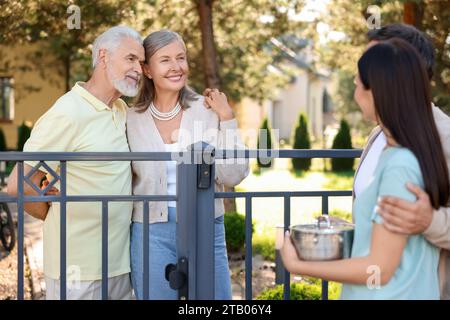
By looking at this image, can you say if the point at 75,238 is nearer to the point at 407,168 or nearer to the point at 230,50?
the point at 407,168

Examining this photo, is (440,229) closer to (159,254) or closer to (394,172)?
(394,172)

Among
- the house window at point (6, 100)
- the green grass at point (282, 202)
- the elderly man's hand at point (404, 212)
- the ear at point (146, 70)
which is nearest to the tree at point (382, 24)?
the green grass at point (282, 202)

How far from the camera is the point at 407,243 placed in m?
2.50

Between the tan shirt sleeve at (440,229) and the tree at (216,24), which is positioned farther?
the tree at (216,24)

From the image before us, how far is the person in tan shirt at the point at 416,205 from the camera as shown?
2346 mm

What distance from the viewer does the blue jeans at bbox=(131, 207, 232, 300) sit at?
11.5 feet

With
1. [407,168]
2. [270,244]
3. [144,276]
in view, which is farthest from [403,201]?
[270,244]

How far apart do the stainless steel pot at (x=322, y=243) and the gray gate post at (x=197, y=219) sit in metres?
0.60

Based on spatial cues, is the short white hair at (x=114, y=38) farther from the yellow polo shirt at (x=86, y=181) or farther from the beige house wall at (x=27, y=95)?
the beige house wall at (x=27, y=95)

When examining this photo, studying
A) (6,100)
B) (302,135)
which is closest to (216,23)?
(6,100)

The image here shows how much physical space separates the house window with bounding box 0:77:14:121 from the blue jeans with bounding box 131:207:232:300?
72.6ft

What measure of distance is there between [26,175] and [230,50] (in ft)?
63.2

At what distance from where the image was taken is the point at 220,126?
3547mm

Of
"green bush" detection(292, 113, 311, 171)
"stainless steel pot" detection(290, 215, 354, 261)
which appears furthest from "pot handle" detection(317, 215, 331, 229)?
"green bush" detection(292, 113, 311, 171)
